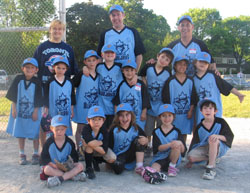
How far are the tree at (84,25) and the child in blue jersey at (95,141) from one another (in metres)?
26.4

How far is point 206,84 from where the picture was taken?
4.41 metres

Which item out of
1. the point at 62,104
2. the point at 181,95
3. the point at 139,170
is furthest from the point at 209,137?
the point at 62,104

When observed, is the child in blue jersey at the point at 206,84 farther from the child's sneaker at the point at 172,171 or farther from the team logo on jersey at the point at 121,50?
the team logo on jersey at the point at 121,50

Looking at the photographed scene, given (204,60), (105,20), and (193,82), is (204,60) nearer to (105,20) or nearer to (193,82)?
(193,82)

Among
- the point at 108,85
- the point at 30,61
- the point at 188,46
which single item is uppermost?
the point at 188,46

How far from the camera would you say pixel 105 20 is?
32.4 m

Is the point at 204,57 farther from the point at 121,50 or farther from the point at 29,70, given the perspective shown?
the point at 29,70

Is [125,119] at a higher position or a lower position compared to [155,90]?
lower

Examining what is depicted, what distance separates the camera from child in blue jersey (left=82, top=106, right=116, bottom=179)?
12.1 feet

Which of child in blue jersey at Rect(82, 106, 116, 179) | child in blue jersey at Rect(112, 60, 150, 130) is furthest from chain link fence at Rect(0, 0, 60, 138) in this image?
child in blue jersey at Rect(82, 106, 116, 179)

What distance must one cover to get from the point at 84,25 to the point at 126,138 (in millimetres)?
29033

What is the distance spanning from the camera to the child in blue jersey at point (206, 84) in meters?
4.40


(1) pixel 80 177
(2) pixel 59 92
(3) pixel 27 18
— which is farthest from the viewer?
(3) pixel 27 18

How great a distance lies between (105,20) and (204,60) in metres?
29.7
